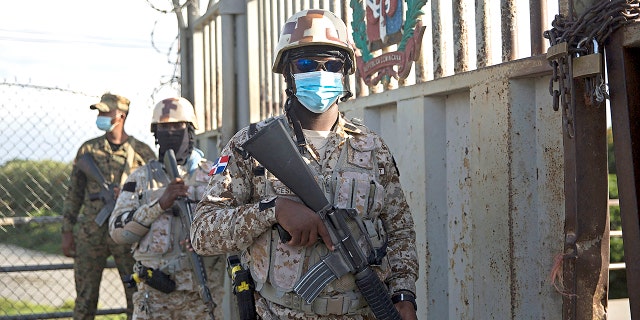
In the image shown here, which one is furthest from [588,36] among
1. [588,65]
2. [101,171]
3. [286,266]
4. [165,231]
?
[101,171]

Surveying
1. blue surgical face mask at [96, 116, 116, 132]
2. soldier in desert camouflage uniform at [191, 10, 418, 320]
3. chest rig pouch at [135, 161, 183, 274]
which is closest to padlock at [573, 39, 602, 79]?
soldier in desert camouflage uniform at [191, 10, 418, 320]

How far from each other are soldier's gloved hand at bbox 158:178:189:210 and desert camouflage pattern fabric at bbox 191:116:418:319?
184 centimetres

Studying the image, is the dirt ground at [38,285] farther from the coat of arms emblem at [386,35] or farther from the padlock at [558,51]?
the padlock at [558,51]

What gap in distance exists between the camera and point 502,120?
3195mm

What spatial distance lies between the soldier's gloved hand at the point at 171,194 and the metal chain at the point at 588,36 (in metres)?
2.83

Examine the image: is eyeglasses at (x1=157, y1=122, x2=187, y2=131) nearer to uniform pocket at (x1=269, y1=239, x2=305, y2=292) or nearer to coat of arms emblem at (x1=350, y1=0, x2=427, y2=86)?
coat of arms emblem at (x1=350, y1=0, x2=427, y2=86)

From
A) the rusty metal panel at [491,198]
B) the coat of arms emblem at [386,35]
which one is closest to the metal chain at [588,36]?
the rusty metal panel at [491,198]

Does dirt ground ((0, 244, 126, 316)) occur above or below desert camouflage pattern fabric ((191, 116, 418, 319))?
below

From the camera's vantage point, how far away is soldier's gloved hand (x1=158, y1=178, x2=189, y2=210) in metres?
4.88

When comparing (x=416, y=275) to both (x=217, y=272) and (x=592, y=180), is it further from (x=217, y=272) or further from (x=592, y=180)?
(x=217, y=272)

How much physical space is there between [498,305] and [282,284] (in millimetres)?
868

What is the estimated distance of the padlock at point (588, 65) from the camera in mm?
2324

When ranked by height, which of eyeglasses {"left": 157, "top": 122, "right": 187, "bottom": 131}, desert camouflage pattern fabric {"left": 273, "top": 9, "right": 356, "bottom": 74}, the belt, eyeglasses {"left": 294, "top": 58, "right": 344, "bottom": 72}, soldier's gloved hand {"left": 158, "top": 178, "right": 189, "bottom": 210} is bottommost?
the belt

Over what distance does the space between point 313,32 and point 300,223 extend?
707mm
